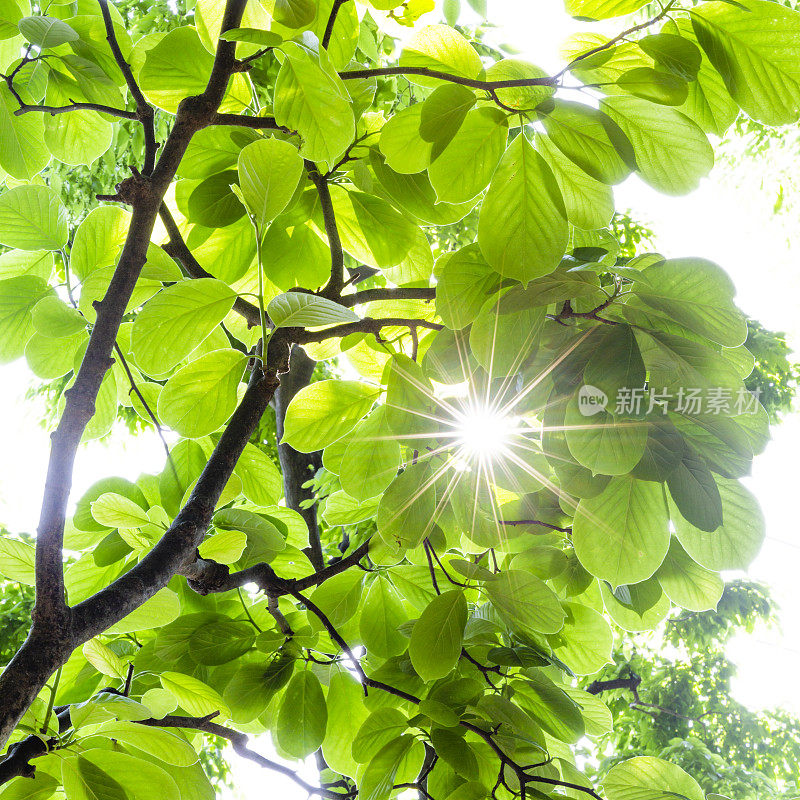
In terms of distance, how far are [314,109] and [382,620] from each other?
0.46m

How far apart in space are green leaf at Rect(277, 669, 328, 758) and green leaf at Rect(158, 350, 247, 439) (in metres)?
0.26

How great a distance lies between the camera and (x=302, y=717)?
0.57m

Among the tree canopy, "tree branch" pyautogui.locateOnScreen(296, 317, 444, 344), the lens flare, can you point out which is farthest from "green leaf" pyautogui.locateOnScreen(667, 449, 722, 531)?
"tree branch" pyautogui.locateOnScreen(296, 317, 444, 344)

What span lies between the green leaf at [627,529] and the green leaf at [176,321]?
311mm

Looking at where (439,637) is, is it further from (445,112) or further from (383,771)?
(445,112)

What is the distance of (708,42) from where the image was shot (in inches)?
14.2

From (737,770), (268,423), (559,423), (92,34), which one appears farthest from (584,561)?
(737,770)

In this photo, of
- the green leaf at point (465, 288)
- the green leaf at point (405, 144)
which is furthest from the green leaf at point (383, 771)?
the green leaf at point (405, 144)

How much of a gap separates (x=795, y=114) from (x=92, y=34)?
0.63m

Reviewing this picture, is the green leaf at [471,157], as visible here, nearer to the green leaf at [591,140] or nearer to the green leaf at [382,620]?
the green leaf at [591,140]

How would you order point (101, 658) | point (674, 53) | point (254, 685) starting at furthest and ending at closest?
point (254, 685), point (101, 658), point (674, 53)

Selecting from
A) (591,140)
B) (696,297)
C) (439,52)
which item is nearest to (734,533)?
(696,297)

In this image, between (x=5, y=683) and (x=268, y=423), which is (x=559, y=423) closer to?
(x=5, y=683)

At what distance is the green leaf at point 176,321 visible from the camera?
0.45 metres
